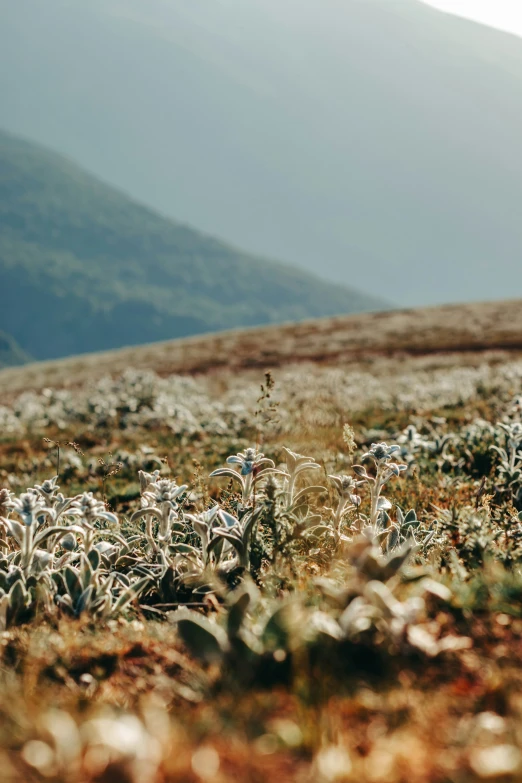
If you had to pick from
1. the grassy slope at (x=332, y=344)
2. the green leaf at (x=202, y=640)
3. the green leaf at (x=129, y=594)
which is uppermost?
the grassy slope at (x=332, y=344)

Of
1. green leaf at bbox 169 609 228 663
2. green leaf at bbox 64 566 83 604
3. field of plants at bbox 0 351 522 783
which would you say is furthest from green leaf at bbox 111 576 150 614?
green leaf at bbox 169 609 228 663

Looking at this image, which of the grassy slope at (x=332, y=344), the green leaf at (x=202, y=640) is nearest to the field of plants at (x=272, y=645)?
the green leaf at (x=202, y=640)

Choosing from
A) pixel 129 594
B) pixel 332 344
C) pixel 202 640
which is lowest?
pixel 129 594

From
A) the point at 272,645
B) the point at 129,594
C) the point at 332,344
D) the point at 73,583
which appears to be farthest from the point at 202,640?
the point at 332,344

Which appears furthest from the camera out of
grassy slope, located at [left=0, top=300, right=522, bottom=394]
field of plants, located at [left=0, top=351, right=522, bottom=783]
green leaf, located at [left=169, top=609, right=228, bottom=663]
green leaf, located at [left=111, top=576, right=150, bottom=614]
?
grassy slope, located at [left=0, top=300, right=522, bottom=394]

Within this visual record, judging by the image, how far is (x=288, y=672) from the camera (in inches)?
116

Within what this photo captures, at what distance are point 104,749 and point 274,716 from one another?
0.77 metres

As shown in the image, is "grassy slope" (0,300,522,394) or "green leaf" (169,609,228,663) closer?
"green leaf" (169,609,228,663)

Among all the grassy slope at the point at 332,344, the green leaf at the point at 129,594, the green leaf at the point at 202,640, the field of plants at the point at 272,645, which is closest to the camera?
the field of plants at the point at 272,645

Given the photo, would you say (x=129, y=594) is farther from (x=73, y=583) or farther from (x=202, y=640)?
(x=202, y=640)

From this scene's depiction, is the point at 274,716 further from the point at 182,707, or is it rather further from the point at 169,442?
the point at 169,442

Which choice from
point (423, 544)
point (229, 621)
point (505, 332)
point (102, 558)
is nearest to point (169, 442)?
point (102, 558)

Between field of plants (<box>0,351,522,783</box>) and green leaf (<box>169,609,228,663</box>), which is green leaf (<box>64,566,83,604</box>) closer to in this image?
field of plants (<box>0,351,522,783</box>)

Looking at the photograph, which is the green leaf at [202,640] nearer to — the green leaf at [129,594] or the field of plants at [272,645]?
the field of plants at [272,645]
